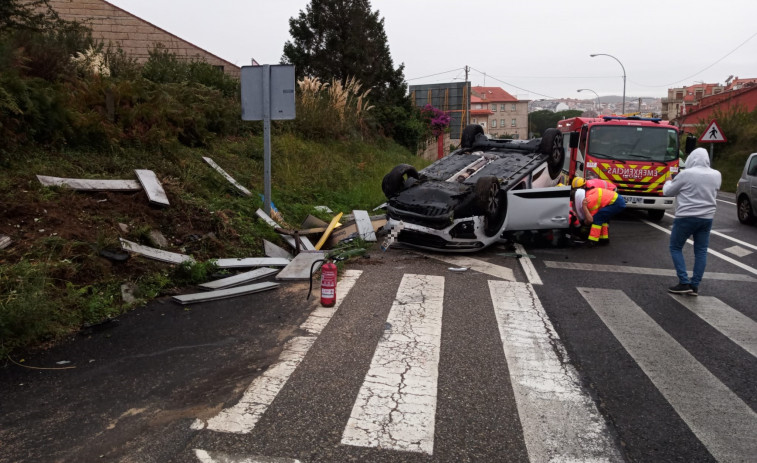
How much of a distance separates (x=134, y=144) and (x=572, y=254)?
26.2ft

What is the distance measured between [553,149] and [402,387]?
309 inches

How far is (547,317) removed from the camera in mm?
5727

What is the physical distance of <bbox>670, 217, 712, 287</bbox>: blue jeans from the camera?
6.75 m

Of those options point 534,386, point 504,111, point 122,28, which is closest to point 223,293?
point 534,386

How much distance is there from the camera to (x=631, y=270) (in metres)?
8.12

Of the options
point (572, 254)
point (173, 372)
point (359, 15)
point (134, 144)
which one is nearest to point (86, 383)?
point (173, 372)

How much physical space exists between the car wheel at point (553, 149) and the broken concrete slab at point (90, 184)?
7362 millimetres

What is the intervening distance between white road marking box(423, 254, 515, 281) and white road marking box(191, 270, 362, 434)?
2980mm

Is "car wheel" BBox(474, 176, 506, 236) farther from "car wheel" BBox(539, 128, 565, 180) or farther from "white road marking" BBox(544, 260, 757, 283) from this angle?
"car wheel" BBox(539, 128, 565, 180)

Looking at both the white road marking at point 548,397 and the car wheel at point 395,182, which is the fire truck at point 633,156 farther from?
the white road marking at point 548,397

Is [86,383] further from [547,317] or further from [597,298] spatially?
[597,298]

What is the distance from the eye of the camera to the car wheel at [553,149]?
34.3ft

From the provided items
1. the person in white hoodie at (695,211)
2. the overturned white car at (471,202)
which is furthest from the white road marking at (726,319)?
the overturned white car at (471,202)

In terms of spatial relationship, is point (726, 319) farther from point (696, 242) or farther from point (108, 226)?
point (108, 226)
